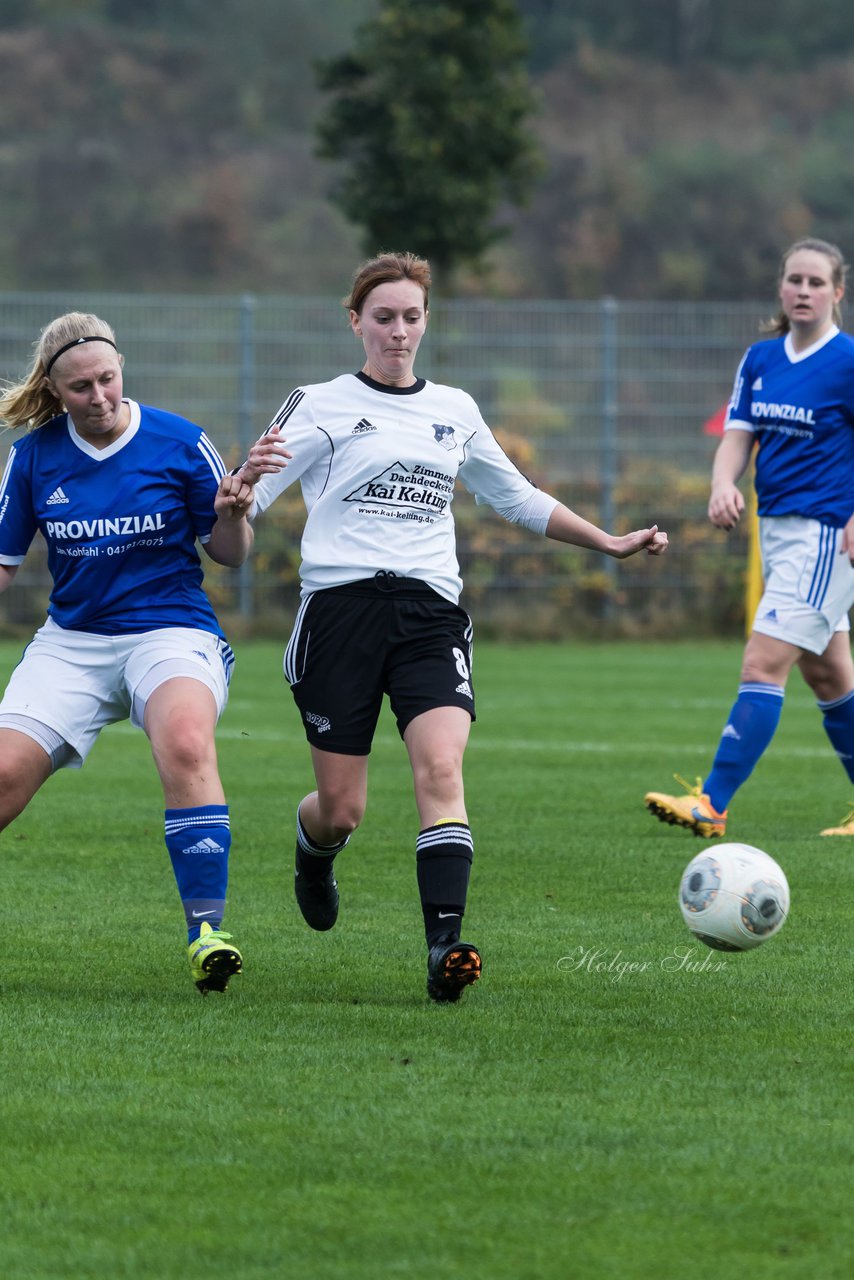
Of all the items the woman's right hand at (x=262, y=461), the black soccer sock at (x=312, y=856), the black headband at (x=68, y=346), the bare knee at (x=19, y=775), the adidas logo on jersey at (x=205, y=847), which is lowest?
the black soccer sock at (x=312, y=856)

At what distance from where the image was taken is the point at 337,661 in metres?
5.37

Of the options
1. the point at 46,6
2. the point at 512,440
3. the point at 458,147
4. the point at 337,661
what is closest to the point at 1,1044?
the point at 337,661

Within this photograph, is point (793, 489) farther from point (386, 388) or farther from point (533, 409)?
point (533, 409)

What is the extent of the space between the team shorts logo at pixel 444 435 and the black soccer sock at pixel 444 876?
1.03 meters

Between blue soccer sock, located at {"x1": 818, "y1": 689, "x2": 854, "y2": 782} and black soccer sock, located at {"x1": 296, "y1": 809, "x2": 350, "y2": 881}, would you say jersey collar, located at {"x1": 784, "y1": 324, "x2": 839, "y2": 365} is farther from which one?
black soccer sock, located at {"x1": 296, "y1": 809, "x2": 350, "y2": 881}

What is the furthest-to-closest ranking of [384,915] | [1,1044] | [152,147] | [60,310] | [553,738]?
[152,147] → [60,310] → [553,738] → [384,915] → [1,1044]

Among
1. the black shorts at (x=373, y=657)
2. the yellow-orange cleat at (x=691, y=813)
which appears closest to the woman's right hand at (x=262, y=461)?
the black shorts at (x=373, y=657)

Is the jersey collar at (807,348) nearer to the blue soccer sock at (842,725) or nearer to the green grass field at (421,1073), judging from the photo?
the blue soccer sock at (842,725)

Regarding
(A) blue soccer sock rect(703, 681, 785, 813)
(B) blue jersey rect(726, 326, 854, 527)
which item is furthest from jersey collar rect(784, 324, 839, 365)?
(A) blue soccer sock rect(703, 681, 785, 813)

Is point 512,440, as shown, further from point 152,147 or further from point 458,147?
point 152,147

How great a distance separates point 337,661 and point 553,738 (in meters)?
6.47

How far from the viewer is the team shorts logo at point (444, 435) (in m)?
5.48

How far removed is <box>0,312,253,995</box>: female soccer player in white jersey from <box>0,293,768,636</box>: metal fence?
14058 millimetres

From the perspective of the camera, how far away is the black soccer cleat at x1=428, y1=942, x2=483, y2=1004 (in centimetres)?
494
